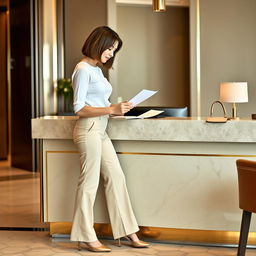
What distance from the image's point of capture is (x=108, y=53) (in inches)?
185

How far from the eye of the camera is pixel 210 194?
16.1ft

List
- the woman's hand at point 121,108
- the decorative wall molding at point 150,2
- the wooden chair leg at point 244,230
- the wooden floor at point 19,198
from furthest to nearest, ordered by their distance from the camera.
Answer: the decorative wall molding at point 150,2, the wooden floor at point 19,198, the woman's hand at point 121,108, the wooden chair leg at point 244,230

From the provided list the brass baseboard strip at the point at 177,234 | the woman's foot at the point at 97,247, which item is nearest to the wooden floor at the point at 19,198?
the brass baseboard strip at the point at 177,234

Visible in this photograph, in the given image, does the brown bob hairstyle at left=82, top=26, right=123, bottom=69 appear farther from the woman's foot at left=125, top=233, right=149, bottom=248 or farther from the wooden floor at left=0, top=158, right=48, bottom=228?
the wooden floor at left=0, top=158, right=48, bottom=228

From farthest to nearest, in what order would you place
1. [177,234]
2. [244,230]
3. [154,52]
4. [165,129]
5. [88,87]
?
[154,52], [177,234], [165,129], [88,87], [244,230]

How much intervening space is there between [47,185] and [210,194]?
1365 millimetres

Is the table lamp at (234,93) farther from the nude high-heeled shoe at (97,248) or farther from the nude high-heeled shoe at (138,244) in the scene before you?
the nude high-heeled shoe at (97,248)

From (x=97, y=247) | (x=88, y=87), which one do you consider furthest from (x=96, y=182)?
(x=88, y=87)

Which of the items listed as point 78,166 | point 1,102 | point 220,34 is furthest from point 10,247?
point 1,102

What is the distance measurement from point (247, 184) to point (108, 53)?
1.46 m

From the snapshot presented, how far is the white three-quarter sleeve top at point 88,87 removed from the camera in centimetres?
Answer: 466

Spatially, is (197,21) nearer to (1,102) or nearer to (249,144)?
(1,102)

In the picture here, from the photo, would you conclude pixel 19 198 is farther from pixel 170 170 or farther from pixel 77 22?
pixel 77 22

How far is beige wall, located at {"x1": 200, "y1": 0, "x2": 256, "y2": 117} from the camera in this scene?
383 inches
